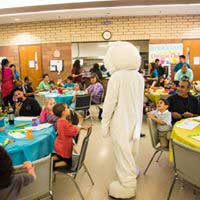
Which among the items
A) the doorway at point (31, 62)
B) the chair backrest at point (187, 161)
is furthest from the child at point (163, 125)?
the doorway at point (31, 62)

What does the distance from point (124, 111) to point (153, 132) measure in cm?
71

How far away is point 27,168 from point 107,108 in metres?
1.23

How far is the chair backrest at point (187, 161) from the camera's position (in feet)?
7.02

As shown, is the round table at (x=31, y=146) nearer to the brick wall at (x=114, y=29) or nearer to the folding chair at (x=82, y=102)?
the folding chair at (x=82, y=102)

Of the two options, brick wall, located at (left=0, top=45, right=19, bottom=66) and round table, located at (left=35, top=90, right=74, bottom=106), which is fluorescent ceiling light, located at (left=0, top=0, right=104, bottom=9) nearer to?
round table, located at (left=35, top=90, right=74, bottom=106)

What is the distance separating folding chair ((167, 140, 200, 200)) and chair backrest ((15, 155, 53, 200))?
1.11 metres

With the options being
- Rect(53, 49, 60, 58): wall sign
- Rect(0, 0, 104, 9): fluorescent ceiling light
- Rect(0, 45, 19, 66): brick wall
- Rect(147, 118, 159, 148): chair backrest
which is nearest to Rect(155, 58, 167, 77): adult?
Rect(0, 0, 104, 9): fluorescent ceiling light

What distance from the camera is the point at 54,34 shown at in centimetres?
973

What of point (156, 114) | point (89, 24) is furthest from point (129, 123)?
point (89, 24)

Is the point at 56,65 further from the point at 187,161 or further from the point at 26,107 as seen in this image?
the point at 187,161

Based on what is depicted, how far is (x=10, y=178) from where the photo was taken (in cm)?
176

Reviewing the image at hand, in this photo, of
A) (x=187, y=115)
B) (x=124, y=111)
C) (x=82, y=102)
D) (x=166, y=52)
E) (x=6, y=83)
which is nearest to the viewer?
(x=124, y=111)

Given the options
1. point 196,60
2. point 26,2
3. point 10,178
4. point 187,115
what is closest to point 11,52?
point 26,2

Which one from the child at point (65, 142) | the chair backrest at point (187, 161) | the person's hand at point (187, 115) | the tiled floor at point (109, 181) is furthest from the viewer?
the person's hand at point (187, 115)
